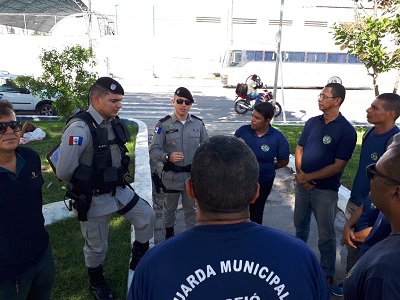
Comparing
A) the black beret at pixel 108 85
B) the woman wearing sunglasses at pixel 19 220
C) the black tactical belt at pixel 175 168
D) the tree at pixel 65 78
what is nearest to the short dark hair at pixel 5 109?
the woman wearing sunglasses at pixel 19 220

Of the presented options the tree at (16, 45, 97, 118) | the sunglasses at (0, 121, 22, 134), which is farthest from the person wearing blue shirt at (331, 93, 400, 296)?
the tree at (16, 45, 97, 118)

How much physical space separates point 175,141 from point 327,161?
168 centimetres

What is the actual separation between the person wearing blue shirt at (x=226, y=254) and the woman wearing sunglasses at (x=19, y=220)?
1327 mm

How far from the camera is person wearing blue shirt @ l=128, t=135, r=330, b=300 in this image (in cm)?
111

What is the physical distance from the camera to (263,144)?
3.66 metres

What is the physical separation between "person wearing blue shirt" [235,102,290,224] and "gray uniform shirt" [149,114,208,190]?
0.59 m

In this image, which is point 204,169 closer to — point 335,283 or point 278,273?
point 278,273

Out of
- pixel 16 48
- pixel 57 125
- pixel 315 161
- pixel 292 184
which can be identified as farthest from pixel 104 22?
pixel 315 161

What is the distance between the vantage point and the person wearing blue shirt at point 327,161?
10.5 ft

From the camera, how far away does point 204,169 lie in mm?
1229

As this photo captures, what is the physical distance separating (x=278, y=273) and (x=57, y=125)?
9663 mm

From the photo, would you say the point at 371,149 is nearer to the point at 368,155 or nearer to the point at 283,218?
the point at 368,155

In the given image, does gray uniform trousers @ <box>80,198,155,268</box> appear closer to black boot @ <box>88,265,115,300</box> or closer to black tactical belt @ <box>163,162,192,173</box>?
black boot @ <box>88,265,115,300</box>

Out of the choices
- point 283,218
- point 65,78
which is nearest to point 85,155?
point 283,218
